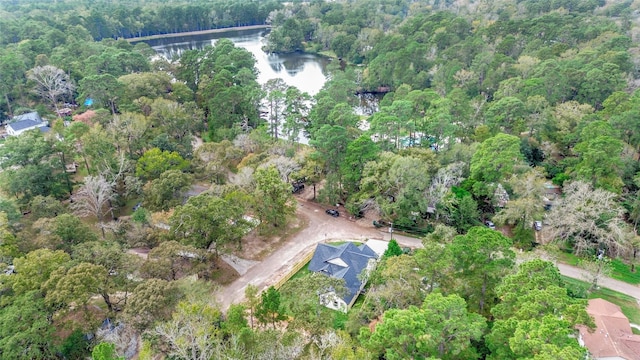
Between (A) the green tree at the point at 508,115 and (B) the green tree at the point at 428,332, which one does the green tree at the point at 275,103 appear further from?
(B) the green tree at the point at 428,332

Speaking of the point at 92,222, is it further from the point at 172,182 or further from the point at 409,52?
the point at 409,52

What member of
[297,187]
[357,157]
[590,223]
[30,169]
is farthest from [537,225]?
[30,169]

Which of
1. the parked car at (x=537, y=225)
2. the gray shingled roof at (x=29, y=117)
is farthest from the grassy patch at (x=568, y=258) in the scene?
the gray shingled roof at (x=29, y=117)

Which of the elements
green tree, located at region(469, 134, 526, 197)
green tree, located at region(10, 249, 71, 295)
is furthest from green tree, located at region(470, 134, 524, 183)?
green tree, located at region(10, 249, 71, 295)

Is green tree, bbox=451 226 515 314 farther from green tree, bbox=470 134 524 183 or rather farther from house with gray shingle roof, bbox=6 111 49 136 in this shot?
house with gray shingle roof, bbox=6 111 49 136

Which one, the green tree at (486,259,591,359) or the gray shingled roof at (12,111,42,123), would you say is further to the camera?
the gray shingled roof at (12,111,42,123)

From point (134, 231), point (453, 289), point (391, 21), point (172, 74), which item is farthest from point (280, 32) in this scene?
point (453, 289)

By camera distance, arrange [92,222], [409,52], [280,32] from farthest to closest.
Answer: [280,32] < [409,52] < [92,222]
